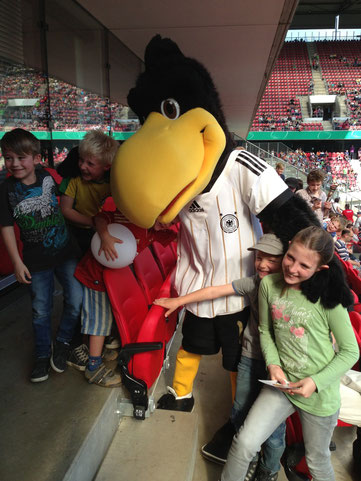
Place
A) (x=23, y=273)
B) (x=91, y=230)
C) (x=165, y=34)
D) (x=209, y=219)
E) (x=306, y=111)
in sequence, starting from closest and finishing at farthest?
(x=209, y=219)
(x=23, y=273)
(x=91, y=230)
(x=165, y=34)
(x=306, y=111)

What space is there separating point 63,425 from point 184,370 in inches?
26.1

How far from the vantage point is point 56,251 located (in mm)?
2109

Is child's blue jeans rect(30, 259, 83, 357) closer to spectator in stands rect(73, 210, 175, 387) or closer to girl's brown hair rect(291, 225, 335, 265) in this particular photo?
spectator in stands rect(73, 210, 175, 387)

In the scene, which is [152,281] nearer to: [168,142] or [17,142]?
[17,142]

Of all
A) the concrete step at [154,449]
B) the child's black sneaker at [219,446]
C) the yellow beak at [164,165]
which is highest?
the yellow beak at [164,165]

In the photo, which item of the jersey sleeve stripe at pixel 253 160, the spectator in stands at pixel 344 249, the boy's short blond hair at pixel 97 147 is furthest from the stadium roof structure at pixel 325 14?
the jersey sleeve stripe at pixel 253 160

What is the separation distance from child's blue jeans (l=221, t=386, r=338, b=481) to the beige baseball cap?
560 mm

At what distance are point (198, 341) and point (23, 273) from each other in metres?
0.92

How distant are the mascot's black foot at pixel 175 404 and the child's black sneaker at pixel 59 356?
0.59 m

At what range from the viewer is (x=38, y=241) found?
6.72 feet

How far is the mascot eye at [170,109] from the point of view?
5.08 feet

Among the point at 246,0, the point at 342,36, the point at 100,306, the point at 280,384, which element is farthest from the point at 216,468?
the point at 342,36

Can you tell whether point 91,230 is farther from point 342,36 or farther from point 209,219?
point 342,36

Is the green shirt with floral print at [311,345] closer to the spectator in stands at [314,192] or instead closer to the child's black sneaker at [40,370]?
the child's black sneaker at [40,370]
